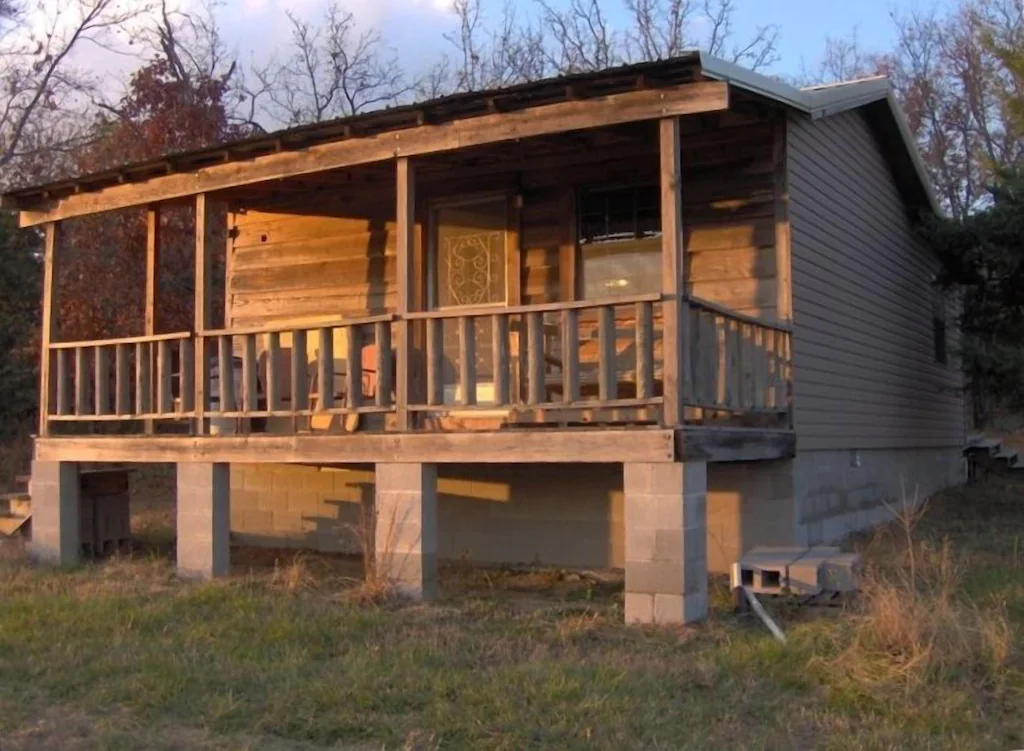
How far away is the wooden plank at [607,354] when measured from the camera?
7.99 metres

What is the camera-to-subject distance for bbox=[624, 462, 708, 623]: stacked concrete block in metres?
7.66

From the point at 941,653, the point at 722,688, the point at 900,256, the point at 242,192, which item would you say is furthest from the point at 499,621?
the point at 900,256

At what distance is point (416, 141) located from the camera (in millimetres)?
9070

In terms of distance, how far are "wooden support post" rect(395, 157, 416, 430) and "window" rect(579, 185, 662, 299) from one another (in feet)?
7.29

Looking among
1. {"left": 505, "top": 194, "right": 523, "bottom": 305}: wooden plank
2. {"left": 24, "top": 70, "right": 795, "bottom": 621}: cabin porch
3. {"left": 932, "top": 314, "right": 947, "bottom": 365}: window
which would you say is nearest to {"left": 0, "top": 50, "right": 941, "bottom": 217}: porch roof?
{"left": 24, "top": 70, "right": 795, "bottom": 621}: cabin porch

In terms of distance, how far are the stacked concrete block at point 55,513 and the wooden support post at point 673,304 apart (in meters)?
6.36

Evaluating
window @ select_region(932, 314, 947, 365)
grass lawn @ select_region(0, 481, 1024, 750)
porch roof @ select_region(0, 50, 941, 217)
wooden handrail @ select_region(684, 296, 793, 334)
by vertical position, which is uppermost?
porch roof @ select_region(0, 50, 941, 217)

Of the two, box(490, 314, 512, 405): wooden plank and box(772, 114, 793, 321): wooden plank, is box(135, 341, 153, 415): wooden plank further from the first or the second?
box(772, 114, 793, 321): wooden plank

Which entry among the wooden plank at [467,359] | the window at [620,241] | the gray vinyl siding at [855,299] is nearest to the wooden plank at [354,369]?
the wooden plank at [467,359]

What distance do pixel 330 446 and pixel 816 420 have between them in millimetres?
4392

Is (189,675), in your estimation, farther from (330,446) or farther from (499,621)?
(330,446)

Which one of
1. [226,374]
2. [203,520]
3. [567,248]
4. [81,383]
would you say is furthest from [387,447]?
[81,383]

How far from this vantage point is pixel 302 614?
7.76 m

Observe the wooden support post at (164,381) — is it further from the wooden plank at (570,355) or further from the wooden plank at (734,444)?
the wooden plank at (734,444)
